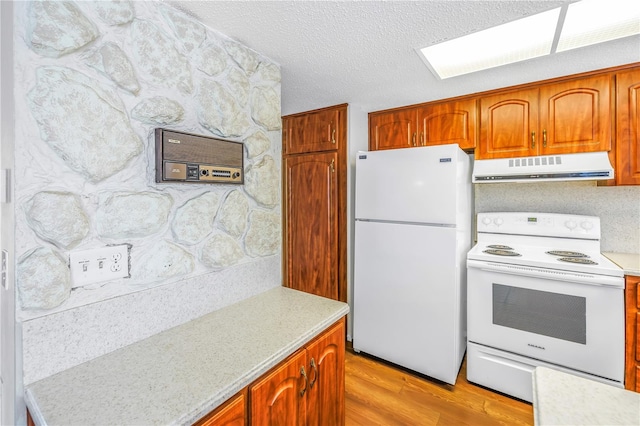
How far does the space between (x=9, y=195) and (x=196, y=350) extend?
2.49 ft

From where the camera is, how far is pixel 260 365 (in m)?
0.92

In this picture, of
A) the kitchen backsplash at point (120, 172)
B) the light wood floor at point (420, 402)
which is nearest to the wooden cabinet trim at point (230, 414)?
the kitchen backsplash at point (120, 172)

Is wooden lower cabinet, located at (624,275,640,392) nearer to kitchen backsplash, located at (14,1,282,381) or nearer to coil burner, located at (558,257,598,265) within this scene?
coil burner, located at (558,257,598,265)

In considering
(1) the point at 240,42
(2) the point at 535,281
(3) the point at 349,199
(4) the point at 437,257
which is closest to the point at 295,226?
(3) the point at 349,199

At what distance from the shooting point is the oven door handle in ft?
5.53

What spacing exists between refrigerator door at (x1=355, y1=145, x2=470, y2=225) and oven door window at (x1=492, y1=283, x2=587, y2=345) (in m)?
0.64

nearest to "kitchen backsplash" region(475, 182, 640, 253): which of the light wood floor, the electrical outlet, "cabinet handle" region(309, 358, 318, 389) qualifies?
the light wood floor

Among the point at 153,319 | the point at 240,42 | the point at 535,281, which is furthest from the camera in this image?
the point at 535,281

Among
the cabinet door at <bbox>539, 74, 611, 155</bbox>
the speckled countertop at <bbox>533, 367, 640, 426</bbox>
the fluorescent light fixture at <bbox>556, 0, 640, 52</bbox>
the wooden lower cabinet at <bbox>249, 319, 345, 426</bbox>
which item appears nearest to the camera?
the speckled countertop at <bbox>533, 367, 640, 426</bbox>

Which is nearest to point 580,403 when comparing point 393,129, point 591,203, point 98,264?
point 98,264

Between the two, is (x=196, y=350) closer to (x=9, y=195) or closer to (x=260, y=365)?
(x=260, y=365)

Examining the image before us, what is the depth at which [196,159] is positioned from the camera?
4.00ft

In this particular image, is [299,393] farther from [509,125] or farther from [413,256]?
[509,125]

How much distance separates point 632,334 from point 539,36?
1.77 metres
